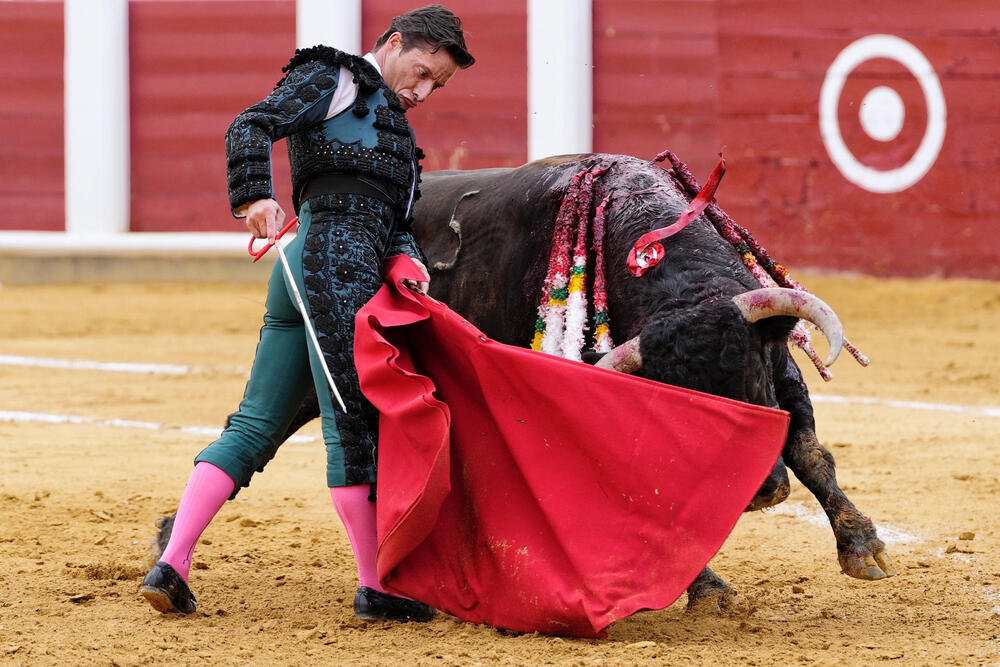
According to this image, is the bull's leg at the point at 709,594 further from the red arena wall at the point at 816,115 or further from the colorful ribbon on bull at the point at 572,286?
the red arena wall at the point at 816,115

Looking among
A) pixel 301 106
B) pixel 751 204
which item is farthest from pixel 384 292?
pixel 751 204

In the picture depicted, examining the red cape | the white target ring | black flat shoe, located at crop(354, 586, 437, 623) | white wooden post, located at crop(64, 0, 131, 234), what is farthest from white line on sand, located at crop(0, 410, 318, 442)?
the white target ring

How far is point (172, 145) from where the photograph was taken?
9.75 metres

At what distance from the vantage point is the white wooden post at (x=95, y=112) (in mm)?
9453

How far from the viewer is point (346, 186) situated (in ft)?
7.85

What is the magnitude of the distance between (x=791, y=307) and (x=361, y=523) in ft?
2.73

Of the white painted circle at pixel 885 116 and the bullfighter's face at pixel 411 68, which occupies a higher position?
the white painted circle at pixel 885 116

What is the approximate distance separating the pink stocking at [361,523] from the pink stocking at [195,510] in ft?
0.68

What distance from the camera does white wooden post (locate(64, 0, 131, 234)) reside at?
9453mm

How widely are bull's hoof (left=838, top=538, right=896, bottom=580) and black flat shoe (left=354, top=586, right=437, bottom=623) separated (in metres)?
0.82

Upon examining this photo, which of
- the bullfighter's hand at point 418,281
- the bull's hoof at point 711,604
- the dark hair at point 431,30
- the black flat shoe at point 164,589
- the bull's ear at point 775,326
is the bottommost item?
the bull's hoof at point 711,604

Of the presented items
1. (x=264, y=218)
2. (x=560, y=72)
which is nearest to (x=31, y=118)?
(x=560, y=72)

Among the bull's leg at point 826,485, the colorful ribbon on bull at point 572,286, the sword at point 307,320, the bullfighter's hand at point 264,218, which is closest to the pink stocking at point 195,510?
the sword at point 307,320

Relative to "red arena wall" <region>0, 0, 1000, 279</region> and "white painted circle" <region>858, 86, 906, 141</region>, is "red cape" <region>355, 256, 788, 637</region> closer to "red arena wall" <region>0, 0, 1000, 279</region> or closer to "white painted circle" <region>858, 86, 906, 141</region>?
"red arena wall" <region>0, 0, 1000, 279</region>
